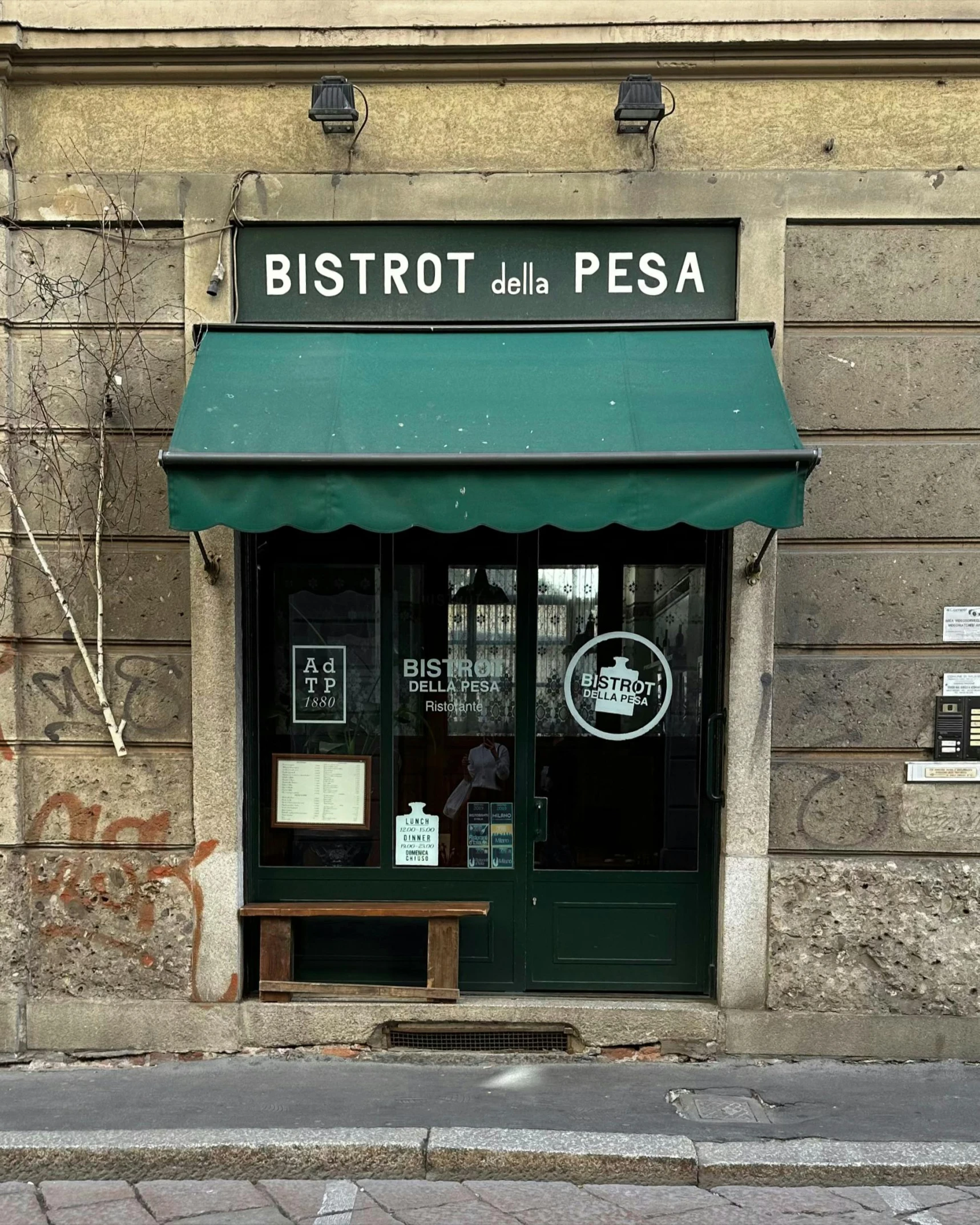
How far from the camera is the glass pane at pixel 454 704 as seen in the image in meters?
5.35

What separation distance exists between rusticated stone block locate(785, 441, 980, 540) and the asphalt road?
277 centimetres

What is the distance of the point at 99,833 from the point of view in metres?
5.18

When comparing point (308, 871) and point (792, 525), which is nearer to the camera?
point (792, 525)

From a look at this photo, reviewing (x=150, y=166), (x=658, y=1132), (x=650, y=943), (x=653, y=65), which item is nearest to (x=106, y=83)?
(x=150, y=166)

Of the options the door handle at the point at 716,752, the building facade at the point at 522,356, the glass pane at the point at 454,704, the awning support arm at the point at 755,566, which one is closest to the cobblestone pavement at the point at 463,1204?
the building facade at the point at 522,356

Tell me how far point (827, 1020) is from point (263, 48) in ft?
19.4

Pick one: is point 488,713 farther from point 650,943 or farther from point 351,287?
point 351,287

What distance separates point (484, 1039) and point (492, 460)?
3.15 m

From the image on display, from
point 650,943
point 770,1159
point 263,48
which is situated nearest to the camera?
point 770,1159

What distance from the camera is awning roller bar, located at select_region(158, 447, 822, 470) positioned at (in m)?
4.16

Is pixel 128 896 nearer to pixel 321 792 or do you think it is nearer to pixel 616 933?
pixel 321 792

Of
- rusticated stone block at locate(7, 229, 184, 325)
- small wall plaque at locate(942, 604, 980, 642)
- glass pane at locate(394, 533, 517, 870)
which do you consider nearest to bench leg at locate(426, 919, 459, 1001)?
glass pane at locate(394, 533, 517, 870)

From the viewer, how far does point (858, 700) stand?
5082 millimetres

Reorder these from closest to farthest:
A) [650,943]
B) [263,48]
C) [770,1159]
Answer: [770,1159] → [263,48] → [650,943]
